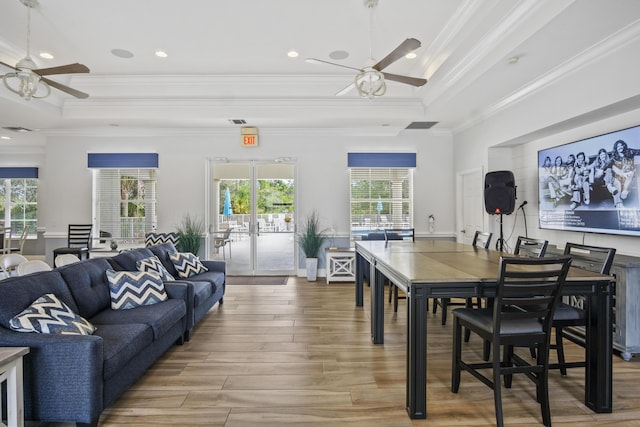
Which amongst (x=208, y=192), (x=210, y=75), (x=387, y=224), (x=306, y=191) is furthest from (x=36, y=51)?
(x=387, y=224)

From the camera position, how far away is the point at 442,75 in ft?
14.3

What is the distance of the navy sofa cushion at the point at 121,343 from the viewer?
6.42ft

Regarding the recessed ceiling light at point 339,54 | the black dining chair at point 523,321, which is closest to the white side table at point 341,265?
the recessed ceiling light at point 339,54

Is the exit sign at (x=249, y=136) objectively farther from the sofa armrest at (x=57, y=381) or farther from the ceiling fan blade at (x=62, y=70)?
the sofa armrest at (x=57, y=381)

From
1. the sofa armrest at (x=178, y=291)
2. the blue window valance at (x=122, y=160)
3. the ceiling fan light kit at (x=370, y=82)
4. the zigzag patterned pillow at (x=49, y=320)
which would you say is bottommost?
the sofa armrest at (x=178, y=291)

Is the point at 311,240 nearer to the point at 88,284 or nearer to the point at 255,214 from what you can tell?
the point at 255,214

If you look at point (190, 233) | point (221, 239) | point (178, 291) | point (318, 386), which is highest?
point (190, 233)

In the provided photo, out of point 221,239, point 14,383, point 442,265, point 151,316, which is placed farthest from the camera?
point 221,239

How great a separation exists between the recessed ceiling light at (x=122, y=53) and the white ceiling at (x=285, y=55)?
0.28ft

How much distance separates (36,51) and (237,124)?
103 inches

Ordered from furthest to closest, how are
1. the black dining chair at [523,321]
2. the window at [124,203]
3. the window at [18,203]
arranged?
the window at [18,203] < the window at [124,203] < the black dining chair at [523,321]

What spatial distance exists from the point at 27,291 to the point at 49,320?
286mm

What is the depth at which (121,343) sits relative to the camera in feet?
6.91

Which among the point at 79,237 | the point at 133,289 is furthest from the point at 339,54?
the point at 79,237
